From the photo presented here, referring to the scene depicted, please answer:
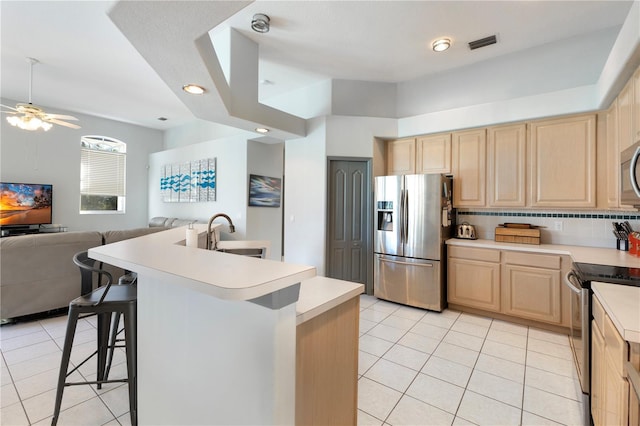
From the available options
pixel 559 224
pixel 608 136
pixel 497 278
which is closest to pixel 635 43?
pixel 608 136

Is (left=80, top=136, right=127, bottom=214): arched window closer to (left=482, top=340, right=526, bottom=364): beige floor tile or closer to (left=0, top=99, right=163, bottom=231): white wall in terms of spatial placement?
(left=0, top=99, right=163, bottom=231): white wall

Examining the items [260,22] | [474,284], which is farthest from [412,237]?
[260,22]

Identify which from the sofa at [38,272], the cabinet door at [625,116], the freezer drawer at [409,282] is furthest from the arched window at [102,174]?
the cabinet door at [625,116]

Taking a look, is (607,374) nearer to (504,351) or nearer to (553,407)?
(553,407)

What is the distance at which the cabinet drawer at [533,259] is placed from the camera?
2912 mm

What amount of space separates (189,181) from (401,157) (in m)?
4.65

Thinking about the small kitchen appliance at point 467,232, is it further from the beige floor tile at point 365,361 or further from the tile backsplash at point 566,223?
the beige floor tile at point 365,361

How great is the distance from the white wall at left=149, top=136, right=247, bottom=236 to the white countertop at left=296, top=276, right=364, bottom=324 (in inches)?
162

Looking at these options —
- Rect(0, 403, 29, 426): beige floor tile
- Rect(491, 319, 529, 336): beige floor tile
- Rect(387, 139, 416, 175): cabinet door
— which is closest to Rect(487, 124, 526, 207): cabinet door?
Rect(387, 139, 416, 175): cabinet door

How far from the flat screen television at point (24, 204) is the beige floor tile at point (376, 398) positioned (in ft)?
22.1

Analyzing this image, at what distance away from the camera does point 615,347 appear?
122 cm

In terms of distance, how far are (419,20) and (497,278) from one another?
2.88 m

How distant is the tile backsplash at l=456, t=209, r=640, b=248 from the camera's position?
3032 millimetres

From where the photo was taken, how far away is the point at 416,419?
176cm
